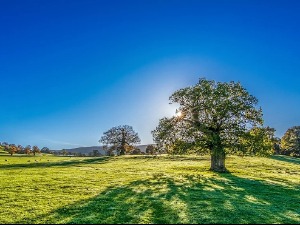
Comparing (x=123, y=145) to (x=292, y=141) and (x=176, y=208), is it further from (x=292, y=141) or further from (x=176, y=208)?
(x=176, y=208)

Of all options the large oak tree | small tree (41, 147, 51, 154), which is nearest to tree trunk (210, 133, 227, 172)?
the large oak tree

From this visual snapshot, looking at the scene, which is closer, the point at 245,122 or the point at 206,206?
the point at 206,206

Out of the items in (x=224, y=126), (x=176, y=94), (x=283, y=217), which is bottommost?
(x=283, y=217)

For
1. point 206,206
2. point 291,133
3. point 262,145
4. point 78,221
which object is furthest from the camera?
point 291,133

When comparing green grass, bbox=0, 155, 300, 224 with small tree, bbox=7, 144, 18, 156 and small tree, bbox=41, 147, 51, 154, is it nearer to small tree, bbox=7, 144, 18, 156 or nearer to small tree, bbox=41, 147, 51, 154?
small tree, bbox=7, 144, 18, 156

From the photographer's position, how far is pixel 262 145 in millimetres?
43031

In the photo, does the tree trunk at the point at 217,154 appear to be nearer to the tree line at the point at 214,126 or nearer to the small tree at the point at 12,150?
the tree line at the point at 214,126

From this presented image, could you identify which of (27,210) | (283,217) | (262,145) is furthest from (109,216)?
(262,145)

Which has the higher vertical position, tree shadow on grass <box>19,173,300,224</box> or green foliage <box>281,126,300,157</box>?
green foliage <box>281,126,300,157</box>

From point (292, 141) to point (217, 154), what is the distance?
297ft

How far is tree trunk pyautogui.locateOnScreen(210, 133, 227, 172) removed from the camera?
141 ft

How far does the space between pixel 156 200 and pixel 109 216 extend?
5053 mm

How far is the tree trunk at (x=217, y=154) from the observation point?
4309 centimetres

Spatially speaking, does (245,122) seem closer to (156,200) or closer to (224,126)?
(224,126)
